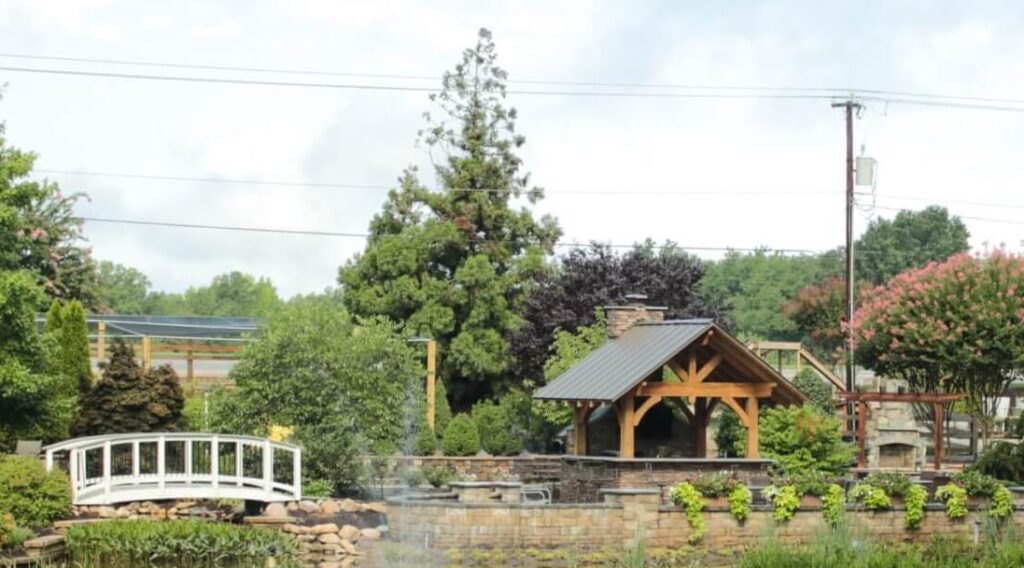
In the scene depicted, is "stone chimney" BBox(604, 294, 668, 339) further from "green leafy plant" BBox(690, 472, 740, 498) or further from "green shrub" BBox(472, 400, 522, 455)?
"green leafy plant" BBox(690, 472, 740, 498)

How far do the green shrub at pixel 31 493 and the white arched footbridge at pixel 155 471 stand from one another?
0.43 metres

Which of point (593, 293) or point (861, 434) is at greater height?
point (593, 293)

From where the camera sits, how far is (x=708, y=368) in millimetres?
26906

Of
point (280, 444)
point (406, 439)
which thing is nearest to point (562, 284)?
point (406, 439)

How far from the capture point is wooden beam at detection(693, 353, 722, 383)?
A: 26.8m

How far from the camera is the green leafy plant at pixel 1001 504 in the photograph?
932 inches

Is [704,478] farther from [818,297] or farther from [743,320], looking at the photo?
[743,320]

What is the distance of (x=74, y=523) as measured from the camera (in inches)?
866

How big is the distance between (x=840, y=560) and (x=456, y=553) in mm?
6647

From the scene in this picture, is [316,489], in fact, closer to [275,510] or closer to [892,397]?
[275,510]

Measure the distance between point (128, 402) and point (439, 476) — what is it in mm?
6507

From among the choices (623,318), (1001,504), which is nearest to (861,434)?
(623,318)

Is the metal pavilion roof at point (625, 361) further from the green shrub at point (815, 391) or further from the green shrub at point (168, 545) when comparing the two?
the green shrub at point (815, 391)

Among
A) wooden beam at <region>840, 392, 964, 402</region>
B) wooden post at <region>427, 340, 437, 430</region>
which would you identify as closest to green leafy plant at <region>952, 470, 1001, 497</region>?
wooden beam at <region>840, 392, 964, 402</region>
